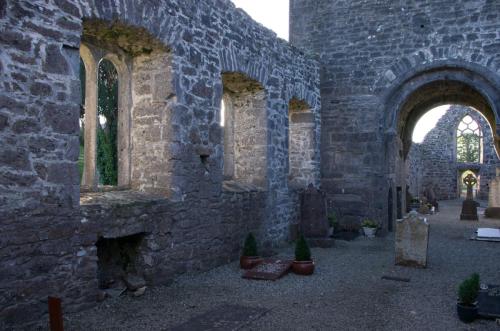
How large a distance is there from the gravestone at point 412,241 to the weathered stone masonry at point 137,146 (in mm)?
2512

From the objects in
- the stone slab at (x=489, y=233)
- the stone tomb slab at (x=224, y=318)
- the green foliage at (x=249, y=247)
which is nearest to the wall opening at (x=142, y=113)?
the green foliage at (x=249, y=247)

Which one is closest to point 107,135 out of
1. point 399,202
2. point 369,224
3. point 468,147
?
point 369,224

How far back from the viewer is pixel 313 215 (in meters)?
10.0

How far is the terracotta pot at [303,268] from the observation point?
7.14 m

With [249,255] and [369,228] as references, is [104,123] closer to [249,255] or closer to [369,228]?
[249,255]

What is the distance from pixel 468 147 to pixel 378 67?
643 inches

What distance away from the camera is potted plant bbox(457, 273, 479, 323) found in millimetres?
5000

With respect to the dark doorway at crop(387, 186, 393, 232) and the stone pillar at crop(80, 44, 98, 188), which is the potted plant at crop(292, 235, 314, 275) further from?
the dark doorway at crop(387, 186, 393, 232)

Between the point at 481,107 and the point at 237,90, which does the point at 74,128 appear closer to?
the point at 237,90

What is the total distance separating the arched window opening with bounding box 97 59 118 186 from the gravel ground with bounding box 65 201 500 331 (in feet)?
6.41

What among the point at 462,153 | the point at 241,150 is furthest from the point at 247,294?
the point at 462,153

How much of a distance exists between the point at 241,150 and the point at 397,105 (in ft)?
15.0

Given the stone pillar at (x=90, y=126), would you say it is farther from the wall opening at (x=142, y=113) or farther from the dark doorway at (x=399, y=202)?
the dark doorway at (x=399, y=202)

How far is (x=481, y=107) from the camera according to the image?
13.6 m
